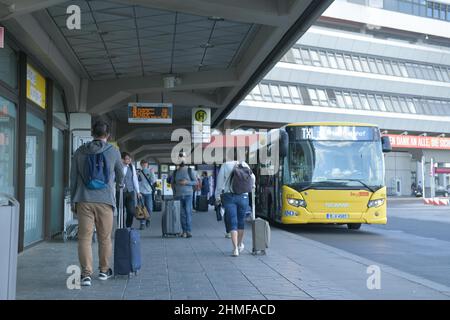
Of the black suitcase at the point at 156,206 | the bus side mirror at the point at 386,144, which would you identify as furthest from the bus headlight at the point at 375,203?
the black suitcase at the point at 156,206

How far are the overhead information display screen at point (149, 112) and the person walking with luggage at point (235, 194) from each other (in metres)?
8.45

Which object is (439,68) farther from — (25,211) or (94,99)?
(25,211)

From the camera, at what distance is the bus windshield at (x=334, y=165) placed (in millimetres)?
15438

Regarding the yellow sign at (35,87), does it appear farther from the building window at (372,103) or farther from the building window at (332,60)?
the building window at (372,103)

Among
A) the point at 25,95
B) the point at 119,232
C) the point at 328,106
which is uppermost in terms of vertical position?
the point at 328,106

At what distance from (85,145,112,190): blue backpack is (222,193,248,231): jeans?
315cm

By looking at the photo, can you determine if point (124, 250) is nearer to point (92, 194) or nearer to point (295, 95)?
point (92, 194)

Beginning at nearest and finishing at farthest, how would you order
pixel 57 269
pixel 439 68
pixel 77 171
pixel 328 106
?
1. pixel 77 171
2. pixel 57 269
3. pixel 328 106
4. pixel 439 68

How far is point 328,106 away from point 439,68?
1656 centimetres

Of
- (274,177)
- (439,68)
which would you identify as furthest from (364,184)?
(439,68)

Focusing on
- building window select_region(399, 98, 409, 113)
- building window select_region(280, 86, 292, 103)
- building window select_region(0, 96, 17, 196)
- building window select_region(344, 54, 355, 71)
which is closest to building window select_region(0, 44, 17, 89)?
building window select_region(0, 96, 17, 196)

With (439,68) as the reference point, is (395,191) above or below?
below

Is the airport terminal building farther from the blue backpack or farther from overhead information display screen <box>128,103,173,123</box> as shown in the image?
the blue backpack
